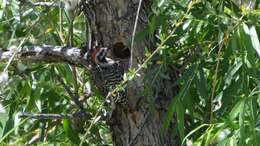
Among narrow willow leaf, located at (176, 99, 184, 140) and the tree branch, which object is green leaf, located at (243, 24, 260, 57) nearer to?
narrow willow leaf, located at (176, 99, 184, 140)

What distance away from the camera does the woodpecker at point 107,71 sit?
7.15ft

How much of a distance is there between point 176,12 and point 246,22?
313 millimetres

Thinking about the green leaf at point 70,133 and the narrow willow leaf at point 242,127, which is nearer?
the narrow willow leaf at point 242,127

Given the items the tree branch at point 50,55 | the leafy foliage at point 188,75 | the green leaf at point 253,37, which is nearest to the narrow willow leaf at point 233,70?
the leafy foliage at point 188,75

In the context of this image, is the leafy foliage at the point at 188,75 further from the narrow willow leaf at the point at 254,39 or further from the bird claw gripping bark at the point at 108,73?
the bird claw gripping bark at the point at 108,73

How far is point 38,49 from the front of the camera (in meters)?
2.24

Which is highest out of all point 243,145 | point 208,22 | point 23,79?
point 208,22

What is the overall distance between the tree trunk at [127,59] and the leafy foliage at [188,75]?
0.05 m

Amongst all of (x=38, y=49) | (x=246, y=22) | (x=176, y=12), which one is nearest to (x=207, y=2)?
(x=176, y=12)

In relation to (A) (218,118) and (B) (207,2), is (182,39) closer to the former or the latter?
(B) (207,2)

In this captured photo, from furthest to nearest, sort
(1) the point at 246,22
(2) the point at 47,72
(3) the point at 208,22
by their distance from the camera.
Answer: (2) the point at 47,72 < (3) the point at 208,22 < (1) the point at 246,22

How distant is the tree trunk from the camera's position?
2240 mm

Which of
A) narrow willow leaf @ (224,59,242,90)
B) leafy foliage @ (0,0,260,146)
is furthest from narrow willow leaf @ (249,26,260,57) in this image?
narrow willow leaf @ (224,59,242,90)

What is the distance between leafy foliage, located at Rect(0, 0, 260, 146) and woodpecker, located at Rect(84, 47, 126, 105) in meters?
0.10
